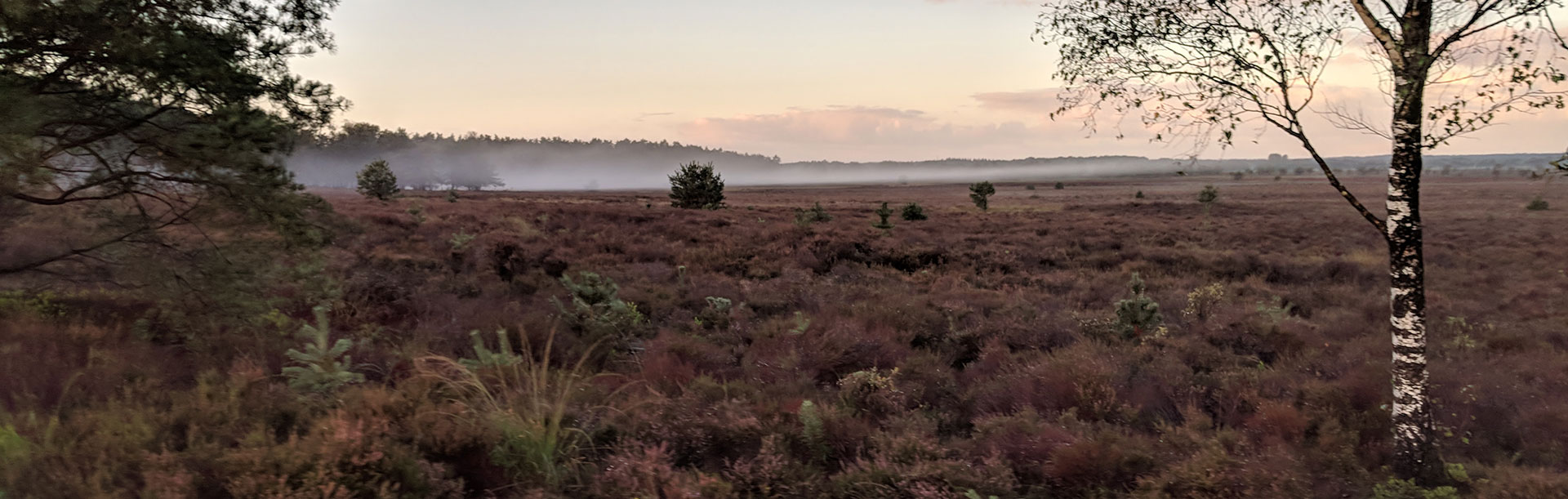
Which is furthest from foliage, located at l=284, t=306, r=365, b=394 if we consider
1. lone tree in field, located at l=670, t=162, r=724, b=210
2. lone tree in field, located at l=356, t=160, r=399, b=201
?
lone tree in field, located at l=356, t=160, r=399, b=201

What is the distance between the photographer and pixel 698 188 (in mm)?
37125

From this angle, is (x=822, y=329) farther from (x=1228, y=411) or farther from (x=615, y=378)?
(x=1228, y=411)

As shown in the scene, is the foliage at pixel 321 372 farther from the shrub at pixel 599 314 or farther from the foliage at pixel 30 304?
the foliage at pixel 30 304

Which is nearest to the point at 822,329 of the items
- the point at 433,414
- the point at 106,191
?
the point at 433,414

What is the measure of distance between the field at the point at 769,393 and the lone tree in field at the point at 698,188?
22809 millimetres

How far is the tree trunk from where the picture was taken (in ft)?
15.9

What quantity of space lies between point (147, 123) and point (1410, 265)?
1216cm

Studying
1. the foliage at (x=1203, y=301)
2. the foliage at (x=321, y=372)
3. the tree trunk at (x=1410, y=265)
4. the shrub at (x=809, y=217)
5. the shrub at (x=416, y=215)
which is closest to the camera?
the tree trunk at (x=1410, y=265)

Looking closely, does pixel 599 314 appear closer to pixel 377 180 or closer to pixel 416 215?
pixel 416 215

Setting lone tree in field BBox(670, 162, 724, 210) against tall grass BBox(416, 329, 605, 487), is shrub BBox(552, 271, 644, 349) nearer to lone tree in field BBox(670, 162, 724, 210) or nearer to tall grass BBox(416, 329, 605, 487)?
tall grass BBox(416, 329, 605, 487)

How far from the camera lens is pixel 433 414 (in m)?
4.66

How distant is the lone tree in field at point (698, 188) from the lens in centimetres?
3712

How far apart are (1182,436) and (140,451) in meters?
7.40

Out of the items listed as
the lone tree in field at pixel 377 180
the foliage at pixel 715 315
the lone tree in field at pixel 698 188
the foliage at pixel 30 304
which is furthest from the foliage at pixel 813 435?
the lone tree in field at pixel 377 180
